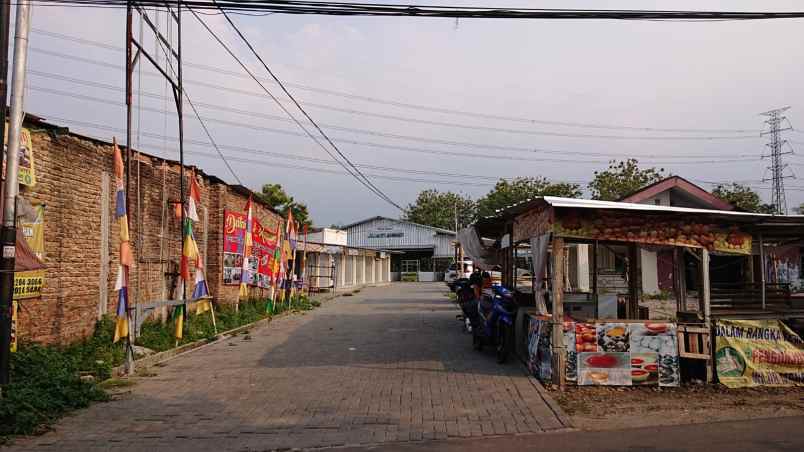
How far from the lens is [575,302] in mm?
14172

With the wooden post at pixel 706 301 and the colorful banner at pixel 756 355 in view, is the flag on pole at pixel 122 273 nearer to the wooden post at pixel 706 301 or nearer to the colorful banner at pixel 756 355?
the wooden post at pixel 706 301

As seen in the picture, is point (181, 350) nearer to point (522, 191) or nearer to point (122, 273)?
point (122, 273)

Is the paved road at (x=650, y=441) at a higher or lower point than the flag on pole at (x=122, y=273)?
lower

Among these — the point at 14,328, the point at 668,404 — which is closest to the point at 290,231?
the point at 14,328

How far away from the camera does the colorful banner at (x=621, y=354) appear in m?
9.46

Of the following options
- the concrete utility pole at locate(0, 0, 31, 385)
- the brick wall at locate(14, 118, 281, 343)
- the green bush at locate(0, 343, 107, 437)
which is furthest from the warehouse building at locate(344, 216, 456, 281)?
the concrete utility pole at locate(0, 0, 31, 385)

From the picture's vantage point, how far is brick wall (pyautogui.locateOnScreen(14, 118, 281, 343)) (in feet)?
33.2

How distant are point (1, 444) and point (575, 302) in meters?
11.1

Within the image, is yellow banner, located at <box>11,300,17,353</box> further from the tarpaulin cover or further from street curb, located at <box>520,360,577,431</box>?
the tarpaulin cover

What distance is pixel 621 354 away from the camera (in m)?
9.50

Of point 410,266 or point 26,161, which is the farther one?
point 410,266

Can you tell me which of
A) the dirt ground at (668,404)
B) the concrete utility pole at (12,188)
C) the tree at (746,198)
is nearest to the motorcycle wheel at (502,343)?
the dirt ground at (668,404)

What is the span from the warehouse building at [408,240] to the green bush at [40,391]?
51.2 metres

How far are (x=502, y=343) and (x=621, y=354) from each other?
8.60ft
